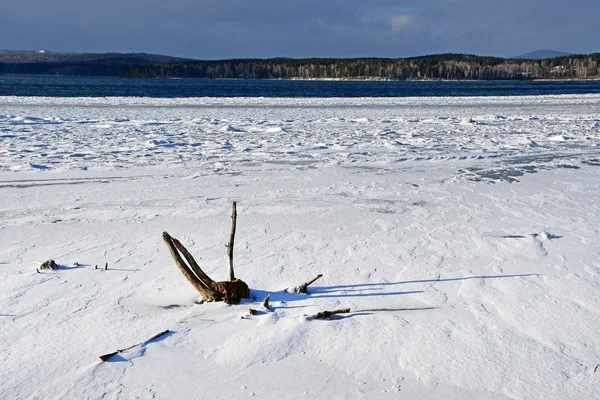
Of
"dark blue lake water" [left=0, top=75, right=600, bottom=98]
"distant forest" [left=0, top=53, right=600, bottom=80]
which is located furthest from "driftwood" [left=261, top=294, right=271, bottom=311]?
"distant forest" [left=0, top=53, right=600, bottom=80]

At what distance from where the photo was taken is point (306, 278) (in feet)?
11.7

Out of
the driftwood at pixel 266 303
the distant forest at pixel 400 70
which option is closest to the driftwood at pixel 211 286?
the driftwood at pixel 266 303

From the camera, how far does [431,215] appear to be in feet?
16.8

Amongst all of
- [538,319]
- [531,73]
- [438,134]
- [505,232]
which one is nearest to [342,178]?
[505,232]

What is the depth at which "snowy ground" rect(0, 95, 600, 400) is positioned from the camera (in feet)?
8.23

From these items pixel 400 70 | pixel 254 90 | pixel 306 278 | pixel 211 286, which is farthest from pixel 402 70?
pixel 211 286

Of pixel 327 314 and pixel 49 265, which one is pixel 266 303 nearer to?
pixel 327 314

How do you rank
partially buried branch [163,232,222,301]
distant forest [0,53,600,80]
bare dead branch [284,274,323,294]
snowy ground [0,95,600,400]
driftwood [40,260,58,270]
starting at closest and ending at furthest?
snowy ground [0,95,600,400] → partially buried branch [163,232,222,301] → bare dead branch [284,274,323,294] → driftwood [40,260,58,270] → distant forest [0,53,600,80]

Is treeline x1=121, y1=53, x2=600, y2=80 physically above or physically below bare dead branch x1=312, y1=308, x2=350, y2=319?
above

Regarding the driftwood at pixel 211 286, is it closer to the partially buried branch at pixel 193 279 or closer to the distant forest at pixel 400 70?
the partially buried branch at pixel 193 279

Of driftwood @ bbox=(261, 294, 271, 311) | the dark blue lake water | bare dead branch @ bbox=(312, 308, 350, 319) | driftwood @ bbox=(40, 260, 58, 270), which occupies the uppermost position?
the dark blue lake water

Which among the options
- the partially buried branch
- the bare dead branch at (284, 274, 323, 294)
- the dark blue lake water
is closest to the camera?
the partially buried branch

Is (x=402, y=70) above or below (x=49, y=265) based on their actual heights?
above

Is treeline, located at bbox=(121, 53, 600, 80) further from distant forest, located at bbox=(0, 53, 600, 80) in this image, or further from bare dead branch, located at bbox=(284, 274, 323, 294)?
bare dead branch, located at bbox=(284, 274, 323, 294)
